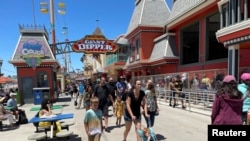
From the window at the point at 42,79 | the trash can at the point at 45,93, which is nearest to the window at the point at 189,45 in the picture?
the trash can at the point at 45,93

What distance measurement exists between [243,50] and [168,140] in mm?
8160

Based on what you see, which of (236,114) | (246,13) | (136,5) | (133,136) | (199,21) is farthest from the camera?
(136,5)

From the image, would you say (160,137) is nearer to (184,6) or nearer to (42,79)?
(184,6)

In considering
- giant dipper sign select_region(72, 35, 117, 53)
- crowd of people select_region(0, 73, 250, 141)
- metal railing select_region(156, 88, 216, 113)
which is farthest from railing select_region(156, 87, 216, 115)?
giant dipper sign select_region(72, 35, 117, 53)

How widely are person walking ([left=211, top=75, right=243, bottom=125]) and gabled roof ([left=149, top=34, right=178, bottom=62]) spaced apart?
51.3ft

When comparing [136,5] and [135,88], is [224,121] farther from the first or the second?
[136,5]

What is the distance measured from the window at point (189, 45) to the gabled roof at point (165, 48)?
85 cm

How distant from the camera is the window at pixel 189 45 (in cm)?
1886

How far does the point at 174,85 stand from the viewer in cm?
1308

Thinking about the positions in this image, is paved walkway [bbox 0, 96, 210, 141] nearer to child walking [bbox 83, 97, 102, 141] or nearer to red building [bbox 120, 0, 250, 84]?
child walking [bbox 83, 97, 102, 141]

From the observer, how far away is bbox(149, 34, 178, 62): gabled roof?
1889cm

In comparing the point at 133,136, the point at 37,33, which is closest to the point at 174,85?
the point at 133,136

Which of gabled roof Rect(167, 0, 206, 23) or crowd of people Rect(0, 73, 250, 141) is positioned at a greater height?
gabled roof Rect(167, 0, 206, 23)

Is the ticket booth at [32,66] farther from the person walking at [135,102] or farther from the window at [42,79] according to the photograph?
the person walking at [135,102]
